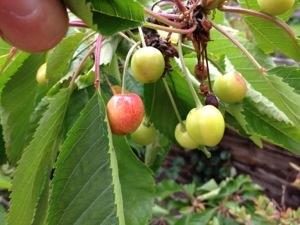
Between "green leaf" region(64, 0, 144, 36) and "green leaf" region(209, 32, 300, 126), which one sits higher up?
"green leaf" region(64, 0, 144, 36)

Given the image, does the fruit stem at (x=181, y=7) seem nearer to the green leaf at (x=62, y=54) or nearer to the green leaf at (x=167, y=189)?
the green leaf at (x=62, y=54)

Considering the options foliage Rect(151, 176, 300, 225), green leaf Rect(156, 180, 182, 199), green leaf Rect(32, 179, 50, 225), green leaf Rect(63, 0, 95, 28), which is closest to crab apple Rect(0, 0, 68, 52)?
green leaf Rect(63, 0, 95, 28)

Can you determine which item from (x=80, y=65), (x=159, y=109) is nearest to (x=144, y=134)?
(x=159, y=109)

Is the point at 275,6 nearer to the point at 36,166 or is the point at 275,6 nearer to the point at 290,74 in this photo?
the point at 290,74

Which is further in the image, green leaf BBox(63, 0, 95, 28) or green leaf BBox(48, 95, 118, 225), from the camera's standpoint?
green leaf BBox(48, 95, 118, 225)

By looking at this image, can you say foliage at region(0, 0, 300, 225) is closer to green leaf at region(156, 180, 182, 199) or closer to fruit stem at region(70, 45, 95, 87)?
fruit stem at region(70, 45, 95, 87)

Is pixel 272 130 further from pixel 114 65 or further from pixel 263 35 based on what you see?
pixel 114 65
